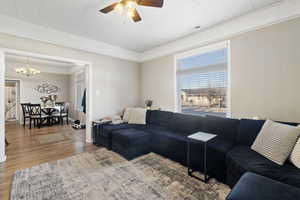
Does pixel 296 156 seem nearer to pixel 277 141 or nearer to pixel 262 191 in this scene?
pixel 277 141

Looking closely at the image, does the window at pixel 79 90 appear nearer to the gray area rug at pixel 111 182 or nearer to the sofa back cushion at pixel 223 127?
the gray area rug at pixel 111 182

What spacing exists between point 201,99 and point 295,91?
159 centimetres

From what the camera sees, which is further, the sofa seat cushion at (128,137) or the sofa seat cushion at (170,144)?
the sofa seat cushion at (128,137)

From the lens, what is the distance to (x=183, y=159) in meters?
2.45

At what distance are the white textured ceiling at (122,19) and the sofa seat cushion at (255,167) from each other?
2.29m

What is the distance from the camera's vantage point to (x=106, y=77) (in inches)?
158

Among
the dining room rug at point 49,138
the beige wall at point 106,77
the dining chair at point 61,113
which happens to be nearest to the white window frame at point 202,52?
the beige wall at point 106,77

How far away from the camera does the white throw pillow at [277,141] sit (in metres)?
1.55

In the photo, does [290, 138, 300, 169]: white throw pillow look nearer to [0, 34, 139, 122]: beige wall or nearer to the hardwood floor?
the hardwood floor

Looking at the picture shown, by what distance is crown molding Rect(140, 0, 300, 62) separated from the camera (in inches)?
83.4

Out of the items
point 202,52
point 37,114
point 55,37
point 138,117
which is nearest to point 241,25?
point 202,52

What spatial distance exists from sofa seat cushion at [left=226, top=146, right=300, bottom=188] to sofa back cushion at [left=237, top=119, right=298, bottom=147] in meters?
0.17

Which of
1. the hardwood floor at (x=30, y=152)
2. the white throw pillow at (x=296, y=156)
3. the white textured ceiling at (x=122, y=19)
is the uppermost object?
the white textured ceiling at (x=122, y=19)

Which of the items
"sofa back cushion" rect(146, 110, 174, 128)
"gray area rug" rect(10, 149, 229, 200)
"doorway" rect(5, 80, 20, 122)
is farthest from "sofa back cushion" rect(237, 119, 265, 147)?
"doorway" rect(5, 80, 20, 122)
